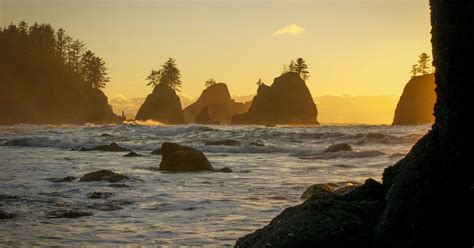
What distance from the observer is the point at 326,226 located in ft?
14.3

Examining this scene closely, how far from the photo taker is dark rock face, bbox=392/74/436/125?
86.2 meters

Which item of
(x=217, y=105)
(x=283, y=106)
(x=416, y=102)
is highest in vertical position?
(x=217, y=105)

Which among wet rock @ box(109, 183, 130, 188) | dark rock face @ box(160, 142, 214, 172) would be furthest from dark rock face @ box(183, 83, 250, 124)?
wet rock @ box(109, 183, 130, 188)

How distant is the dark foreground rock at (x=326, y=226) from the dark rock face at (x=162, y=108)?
9522 centimetres

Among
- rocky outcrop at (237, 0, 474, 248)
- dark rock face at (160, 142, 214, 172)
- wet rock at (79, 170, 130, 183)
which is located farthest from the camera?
dark rock face at (160, 142, 214, 172)

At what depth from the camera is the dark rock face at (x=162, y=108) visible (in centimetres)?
9950

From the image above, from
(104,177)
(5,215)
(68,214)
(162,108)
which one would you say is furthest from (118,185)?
(162,108)

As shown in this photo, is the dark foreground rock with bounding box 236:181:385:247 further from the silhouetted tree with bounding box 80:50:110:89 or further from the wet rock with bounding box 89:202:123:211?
the silhouetted tree with bounding box 80:50:110:89

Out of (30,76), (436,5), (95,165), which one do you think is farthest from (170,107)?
(436,5)

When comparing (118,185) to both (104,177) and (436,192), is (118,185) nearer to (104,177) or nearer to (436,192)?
(104,177)

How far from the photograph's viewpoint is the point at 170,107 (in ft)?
330

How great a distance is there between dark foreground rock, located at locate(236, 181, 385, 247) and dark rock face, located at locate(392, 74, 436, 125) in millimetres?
85448

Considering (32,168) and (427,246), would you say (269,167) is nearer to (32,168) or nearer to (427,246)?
(32,168)

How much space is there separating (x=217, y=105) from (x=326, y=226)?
429ft
